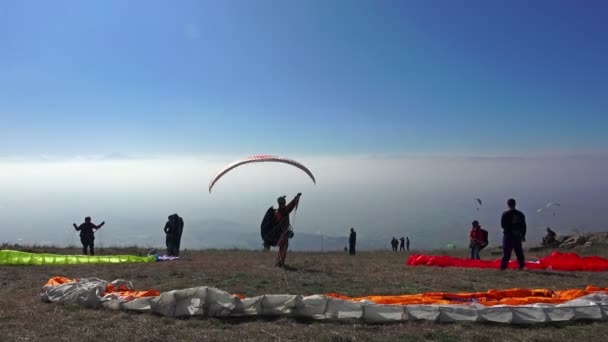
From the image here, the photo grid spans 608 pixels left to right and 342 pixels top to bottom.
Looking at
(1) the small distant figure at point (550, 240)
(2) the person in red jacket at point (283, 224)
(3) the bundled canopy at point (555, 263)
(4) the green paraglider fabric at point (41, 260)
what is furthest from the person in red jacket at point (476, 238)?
(4) the green paraglider fabric at point (41, 260)

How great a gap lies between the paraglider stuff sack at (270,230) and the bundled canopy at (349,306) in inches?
228

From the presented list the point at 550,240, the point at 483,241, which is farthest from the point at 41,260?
the point at 550,240

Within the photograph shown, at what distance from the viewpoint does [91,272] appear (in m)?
13.1

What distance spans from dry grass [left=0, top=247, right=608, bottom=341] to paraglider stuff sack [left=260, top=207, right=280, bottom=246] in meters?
1.07

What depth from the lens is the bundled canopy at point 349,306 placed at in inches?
287

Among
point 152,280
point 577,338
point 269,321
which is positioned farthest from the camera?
point 152,280

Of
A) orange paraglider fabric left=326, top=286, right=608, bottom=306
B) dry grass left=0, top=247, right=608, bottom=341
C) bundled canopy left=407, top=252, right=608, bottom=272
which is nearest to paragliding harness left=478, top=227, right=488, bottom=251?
bundled canopy left=407, top=252, right=608, bottom=272

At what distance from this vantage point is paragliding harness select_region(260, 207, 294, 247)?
14047 millimetres

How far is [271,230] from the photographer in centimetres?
1412

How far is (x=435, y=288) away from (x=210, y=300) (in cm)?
569

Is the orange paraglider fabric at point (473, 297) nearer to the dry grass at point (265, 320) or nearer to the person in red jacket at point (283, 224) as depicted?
the dry grass at point (265, 320)

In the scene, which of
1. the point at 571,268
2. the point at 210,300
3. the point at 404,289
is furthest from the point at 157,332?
the point at 571,268

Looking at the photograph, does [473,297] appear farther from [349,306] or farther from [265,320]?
[265,320]

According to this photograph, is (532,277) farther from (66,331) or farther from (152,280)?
(66,331)
